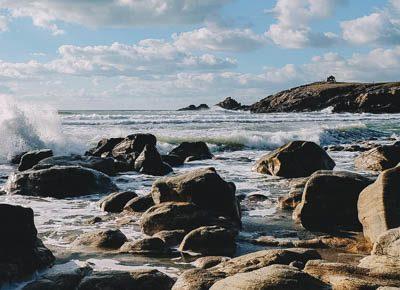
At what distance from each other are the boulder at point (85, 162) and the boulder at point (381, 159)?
8115mm

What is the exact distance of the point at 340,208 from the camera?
9.51 metres

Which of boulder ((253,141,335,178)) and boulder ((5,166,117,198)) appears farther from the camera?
boulder ((253,141,335,178))

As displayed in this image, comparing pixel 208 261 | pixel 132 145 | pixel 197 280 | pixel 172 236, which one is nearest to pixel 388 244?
pixel 208 261

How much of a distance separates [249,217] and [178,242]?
2.55 meters

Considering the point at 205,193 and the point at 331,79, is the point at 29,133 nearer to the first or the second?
the point at 205,193

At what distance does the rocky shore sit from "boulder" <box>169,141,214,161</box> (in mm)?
A: 8381

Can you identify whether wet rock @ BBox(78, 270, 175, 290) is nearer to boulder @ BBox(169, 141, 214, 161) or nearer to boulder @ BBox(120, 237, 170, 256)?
boulder @ BBox(120, 237, 170, 256)

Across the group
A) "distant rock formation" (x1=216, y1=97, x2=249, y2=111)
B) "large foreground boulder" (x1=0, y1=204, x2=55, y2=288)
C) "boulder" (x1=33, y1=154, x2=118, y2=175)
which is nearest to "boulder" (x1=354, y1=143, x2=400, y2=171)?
"boulder" (x1=33, y1=154, x2=118, y2=175)

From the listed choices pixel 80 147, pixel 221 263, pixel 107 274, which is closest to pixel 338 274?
pixel 221 263

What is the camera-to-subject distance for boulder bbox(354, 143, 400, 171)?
16.6 metres

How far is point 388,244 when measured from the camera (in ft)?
21.2

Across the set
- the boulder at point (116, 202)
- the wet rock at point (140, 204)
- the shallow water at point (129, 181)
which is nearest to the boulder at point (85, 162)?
the shallow water at point (129, 181)

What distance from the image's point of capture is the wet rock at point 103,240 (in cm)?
810

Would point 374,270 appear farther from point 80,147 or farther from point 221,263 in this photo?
point 80,147
